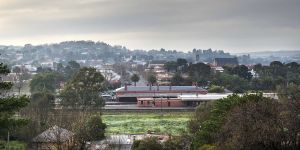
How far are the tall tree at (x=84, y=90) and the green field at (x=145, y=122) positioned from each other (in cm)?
241

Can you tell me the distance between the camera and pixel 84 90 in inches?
2058

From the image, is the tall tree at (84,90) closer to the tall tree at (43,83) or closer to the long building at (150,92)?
the long building at (150,92)

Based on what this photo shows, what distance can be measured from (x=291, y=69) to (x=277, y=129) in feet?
241

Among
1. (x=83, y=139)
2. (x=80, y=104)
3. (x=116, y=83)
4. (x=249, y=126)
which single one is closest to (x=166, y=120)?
(x=80, y=104)

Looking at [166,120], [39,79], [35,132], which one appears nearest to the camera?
[35,132]

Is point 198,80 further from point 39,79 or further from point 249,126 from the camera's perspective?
point 249,126

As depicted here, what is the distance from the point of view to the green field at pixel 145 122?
41.9m

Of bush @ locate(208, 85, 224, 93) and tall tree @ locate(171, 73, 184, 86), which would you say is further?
tall tree @ locate(171, 73, 184, 86)

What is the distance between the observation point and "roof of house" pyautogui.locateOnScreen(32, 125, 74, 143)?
3054 cm

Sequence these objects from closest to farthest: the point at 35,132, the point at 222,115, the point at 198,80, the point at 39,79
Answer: the point at 222,115 < the point at 35,132 < the point at 39,79 < the point at 198,80

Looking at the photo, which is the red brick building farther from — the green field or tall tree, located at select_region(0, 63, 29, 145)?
tall tree, located at select_region(0, 63, 29, 145)

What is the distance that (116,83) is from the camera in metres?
94.6

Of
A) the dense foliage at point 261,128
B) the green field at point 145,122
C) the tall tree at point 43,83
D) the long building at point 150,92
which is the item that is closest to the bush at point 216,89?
the long building at point 150,92

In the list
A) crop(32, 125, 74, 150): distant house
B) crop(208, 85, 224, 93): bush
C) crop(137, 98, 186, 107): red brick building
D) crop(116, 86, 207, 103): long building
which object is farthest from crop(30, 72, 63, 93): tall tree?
crop(32, 125, 74, 150): distant house
